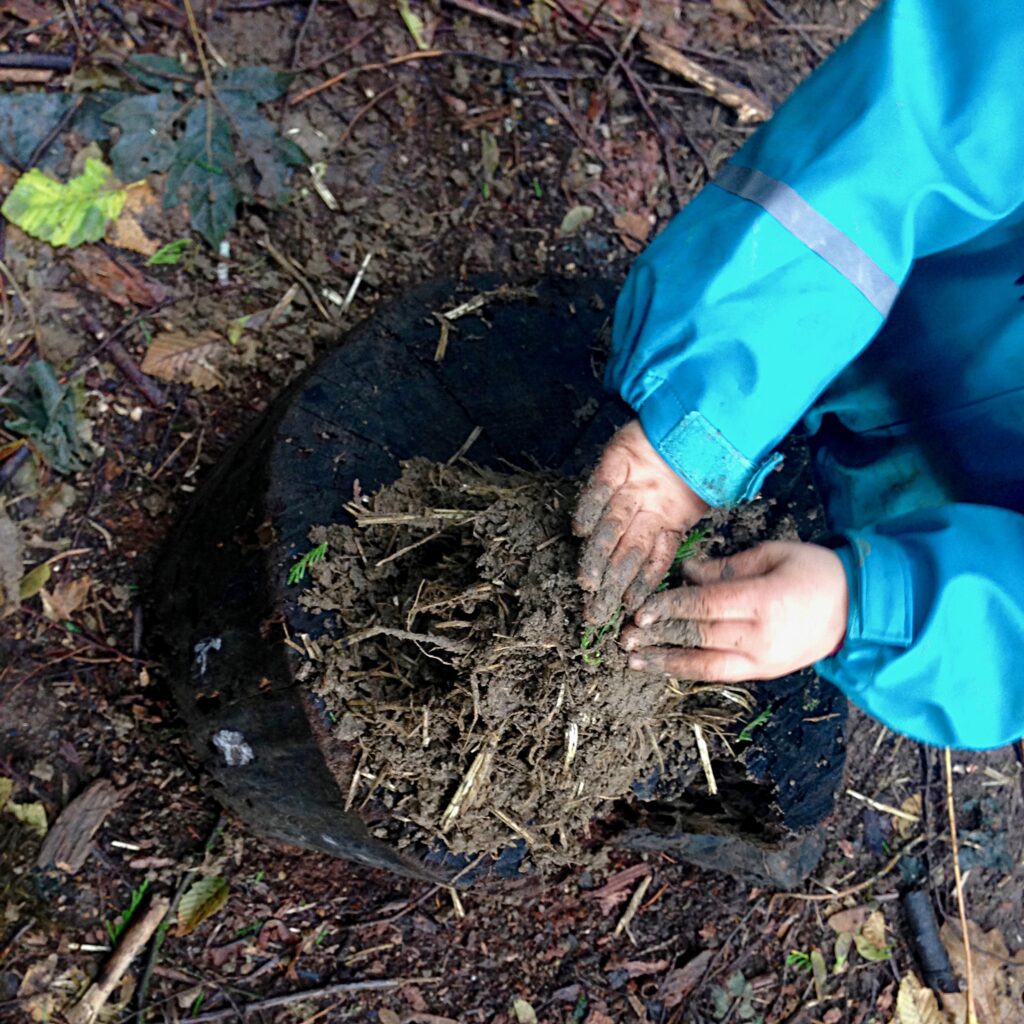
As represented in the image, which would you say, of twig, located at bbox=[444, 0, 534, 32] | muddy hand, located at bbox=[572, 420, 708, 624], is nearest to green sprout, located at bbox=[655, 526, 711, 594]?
muddy hand, located at bbox=[572, 420, 708, 624]

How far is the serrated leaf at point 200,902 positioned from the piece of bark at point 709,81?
11.4 ft

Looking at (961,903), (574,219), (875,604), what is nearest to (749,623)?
(875,604)

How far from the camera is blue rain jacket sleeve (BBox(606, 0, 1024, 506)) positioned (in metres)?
1.67

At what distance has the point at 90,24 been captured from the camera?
307cm

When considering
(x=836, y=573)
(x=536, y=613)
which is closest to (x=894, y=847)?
(x=836, y=573)

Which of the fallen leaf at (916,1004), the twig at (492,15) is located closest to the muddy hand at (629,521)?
the twig at (492,15)

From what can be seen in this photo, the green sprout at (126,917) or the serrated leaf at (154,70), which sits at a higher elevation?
the serrated leaf at (154,70)

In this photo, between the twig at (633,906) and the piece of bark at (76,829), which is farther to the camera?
the twig at (633,906)

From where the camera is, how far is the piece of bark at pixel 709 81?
3.88 m

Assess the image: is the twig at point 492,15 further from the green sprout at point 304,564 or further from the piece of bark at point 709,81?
the green sprout at point 304,564

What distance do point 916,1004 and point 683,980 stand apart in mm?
1038

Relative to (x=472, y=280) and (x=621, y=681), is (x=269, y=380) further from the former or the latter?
(x=621, y=681)

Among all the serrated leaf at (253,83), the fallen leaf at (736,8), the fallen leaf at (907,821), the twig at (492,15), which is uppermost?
the fallen leaf at (736,8)

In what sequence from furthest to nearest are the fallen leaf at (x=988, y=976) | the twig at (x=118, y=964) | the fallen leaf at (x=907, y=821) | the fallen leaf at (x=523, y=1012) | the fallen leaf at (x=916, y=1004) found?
the fallen leaf at (x=907, y=821) → the fallen leaf at (x=988, y=976) → the fallen leaf at (x=916, y=1004) → the fallen leaf at (x=523, y=1012) → the twig at (x=118, y=964)
